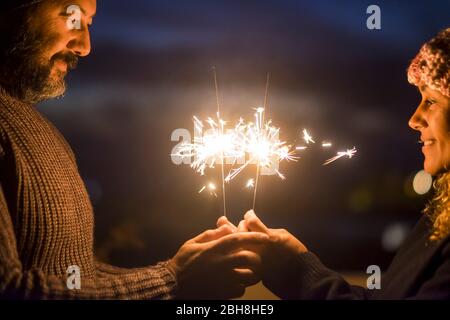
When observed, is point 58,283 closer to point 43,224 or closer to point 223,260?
point 43,224

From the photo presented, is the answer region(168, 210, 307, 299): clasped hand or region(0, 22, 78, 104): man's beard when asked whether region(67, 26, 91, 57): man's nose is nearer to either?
region(0, 22, 78, 104): man's beard

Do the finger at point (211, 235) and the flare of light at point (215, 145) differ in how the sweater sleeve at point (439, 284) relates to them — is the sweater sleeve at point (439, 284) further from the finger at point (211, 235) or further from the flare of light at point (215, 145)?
the flare of light at point (215, 145)

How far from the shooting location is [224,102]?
11.1 feet

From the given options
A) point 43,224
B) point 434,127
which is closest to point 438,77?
point 434,127

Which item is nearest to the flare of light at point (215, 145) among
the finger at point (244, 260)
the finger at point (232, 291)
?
the finger at point (244, 260)

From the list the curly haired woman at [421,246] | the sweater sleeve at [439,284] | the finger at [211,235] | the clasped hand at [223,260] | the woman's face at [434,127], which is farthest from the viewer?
the finger at [211,235]

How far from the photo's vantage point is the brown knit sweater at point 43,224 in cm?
171

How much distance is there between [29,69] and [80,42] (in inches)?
10.9

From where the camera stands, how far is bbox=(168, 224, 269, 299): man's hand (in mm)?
2195

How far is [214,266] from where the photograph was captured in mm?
2223

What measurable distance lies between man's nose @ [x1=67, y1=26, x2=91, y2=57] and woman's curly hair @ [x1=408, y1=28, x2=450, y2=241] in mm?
1524
